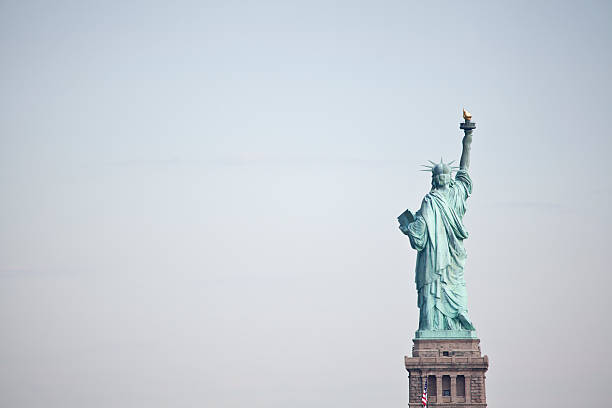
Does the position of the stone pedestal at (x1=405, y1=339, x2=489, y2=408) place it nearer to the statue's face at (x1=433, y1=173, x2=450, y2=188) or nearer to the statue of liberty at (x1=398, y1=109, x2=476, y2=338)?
the statue of liberty at (x1=398, y1=109, x2=476, y2=338)

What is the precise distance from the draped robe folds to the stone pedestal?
34.6 inches

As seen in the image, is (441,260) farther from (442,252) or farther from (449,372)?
(449,372)

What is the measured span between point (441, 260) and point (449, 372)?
4848mm

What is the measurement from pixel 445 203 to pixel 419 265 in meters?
2.92

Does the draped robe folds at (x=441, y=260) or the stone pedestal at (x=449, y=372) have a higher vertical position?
the draped robe folds at (x=441, y=260)

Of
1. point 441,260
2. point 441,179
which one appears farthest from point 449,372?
point 441,179

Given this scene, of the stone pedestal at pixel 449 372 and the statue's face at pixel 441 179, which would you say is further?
the statue's face at pixel 441 179

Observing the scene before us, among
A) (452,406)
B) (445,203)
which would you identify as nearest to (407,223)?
(445,203)

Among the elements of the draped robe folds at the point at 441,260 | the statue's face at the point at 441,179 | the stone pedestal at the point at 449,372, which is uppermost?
the statue's face at the point at 441,179

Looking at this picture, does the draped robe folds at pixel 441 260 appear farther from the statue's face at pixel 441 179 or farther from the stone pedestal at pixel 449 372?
the stone pedestal at pixel 449 372

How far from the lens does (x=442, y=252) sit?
104250 mm

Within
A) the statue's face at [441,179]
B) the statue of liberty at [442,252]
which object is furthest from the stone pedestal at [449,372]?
the statue's face at [441,179]

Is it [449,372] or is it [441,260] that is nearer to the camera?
[449,372]

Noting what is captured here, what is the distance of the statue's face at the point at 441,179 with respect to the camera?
104812 mm
